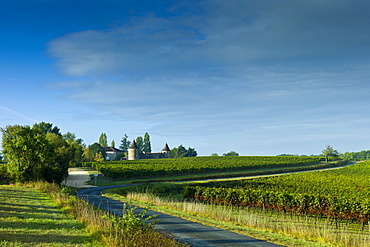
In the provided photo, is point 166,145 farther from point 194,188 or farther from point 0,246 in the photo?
point 0,246

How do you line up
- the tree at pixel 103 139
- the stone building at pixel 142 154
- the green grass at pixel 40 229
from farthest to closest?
the tree at pixel 103 139, the stone building at pixel 142 154, the green grass at pixel 40 229

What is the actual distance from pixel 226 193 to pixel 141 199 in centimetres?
1184

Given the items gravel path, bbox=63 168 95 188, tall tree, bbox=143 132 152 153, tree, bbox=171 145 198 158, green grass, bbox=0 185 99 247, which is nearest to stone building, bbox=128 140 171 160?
tree, bbox=171 145 198 158

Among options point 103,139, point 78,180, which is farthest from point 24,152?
point 103,139

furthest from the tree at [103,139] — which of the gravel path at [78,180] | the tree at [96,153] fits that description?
the gravel path at [78,180]

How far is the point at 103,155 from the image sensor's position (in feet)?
471

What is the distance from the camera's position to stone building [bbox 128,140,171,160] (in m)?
146

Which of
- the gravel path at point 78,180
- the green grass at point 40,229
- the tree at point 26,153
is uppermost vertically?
the tree at point 26,153

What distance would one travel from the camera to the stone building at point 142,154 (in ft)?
480

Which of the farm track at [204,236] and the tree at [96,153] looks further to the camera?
the tree at [96,153]

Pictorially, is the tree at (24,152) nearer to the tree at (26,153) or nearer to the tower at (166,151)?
the tree at (26,153)

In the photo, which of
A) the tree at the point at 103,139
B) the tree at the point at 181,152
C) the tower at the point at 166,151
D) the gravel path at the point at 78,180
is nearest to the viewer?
the gravel path at the point at 78,180

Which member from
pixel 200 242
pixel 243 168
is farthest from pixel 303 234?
pixel 243 168

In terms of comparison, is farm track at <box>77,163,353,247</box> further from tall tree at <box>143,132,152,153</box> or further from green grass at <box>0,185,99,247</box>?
tall tree at <box>143,132,152,153</box>
